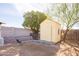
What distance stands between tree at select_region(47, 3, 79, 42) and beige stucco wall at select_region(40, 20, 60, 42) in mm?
82

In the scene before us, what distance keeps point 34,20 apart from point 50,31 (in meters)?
0.20

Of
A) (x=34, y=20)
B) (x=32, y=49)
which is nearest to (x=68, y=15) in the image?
(x=34, y=20)

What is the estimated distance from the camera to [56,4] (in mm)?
2436

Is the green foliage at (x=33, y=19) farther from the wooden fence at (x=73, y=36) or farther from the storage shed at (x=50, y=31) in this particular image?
the wooden fence at (x=73, y=36)

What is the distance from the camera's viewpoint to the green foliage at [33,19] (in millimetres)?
2436

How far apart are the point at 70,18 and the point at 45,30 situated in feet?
0.96

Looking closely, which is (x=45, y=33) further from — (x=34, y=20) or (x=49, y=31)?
(x=34, y=20)

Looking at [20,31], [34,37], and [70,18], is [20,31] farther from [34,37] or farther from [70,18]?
[70,18]

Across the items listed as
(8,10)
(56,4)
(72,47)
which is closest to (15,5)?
(8,10)

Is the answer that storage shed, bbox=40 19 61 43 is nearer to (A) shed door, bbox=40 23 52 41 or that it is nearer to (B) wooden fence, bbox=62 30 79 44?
(A) shed door, bbox=40 23 52 41

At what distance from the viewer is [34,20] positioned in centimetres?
245

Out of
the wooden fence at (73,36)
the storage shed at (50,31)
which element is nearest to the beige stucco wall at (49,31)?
the storage shed at (50,31)

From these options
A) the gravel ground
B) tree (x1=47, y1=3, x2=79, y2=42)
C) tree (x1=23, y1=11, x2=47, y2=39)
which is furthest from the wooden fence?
tree (x1=23, y1=11, x2=47, y2=39)

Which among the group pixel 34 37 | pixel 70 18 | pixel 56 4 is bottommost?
pixel 34 37
